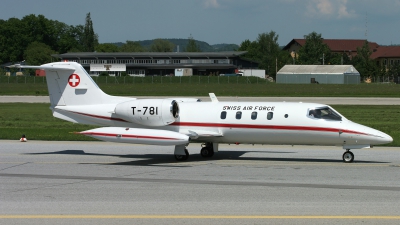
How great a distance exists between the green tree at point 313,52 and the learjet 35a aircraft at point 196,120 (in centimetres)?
12969

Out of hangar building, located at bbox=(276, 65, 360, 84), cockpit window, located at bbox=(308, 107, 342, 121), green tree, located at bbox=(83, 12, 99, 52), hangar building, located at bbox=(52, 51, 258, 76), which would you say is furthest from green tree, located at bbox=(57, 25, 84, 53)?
cockpit window, located at bbox=(308, 107, 342, 121)

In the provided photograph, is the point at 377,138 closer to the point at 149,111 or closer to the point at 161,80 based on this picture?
the point at 149,111

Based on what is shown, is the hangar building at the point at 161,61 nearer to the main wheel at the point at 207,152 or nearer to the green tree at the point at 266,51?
the green tree at the point at 266,51

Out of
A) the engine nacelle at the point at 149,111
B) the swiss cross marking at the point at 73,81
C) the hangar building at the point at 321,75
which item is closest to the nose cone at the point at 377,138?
the engine nacelle at the point at 149,111

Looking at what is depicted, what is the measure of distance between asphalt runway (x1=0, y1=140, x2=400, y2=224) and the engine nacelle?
4.46ft

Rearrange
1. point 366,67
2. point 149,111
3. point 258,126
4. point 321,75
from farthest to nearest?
point 366,67 → point 321,75 → point 149,111 → point 258,126

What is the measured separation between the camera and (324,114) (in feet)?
63.7

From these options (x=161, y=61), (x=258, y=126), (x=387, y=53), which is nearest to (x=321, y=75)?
(x=161, y=61)

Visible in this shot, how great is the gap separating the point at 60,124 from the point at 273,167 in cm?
1937

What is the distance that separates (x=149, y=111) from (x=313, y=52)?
132754 mm

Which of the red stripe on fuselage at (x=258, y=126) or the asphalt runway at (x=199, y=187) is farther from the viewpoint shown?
the red stripe on fuselage at (x=258, y=126)

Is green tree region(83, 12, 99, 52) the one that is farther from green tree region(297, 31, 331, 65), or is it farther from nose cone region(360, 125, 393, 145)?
nose cone region(360, 125, 393, 145)

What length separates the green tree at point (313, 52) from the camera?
148 meters

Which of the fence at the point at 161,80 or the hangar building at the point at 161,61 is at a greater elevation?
the hangar building at the point at 161,61
